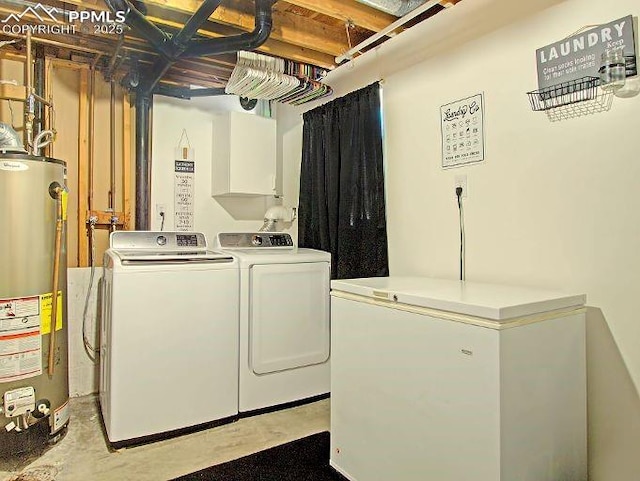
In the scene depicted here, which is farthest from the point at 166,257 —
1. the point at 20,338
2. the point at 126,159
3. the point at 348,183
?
the point at 348,183

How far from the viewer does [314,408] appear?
3023mm

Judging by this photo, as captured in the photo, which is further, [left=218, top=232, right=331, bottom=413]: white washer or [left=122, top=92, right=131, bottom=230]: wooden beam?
[left=122, top=92, right=131, bottom=230]: wooden beam

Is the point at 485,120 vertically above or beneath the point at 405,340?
above

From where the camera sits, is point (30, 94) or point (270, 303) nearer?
point (30, 94)

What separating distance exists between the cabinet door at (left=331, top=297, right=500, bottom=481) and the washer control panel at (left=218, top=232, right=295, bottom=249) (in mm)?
1341

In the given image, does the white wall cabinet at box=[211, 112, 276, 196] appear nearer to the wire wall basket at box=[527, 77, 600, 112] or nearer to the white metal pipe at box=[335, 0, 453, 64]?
the white metal pipe at box=[335, 0, 453, 64]

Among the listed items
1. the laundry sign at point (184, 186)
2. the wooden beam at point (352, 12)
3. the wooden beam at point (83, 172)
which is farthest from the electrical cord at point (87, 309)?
the wooden beam at point (352, 12)

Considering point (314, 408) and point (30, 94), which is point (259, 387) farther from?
point (30, 94)

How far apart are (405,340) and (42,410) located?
6.76 feet

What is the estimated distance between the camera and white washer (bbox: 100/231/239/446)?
2.40 metres

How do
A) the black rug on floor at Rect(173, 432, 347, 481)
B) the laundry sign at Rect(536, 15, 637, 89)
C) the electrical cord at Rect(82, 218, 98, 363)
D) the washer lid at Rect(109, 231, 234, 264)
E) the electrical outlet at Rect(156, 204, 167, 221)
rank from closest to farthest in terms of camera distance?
1. the laundry sign at Rect(536, 15, 637, 89)
2. the black rug on floor at Rect(173, 432, 347, 481)
3. the washer lid at Rect(109, 231, 234, 264)
4. the electrical cord at Rect(82, 218, 98, 363)
5. the electrical outlet at Rect(156, 204, 167, 221)

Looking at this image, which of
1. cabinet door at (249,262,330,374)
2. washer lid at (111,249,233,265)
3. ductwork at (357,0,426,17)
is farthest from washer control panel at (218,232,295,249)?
ductwork at (357,0,426,17)

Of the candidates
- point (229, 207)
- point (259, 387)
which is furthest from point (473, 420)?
point (229, 207)

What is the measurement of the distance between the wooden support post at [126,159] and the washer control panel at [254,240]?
807 millimetres
